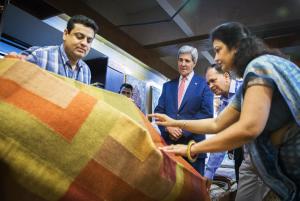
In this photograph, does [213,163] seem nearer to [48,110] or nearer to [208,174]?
[208,174]

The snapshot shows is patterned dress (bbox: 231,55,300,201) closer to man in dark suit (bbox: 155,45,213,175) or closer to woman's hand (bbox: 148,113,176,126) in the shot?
woman's hand (bbox: 148,113,176,126)

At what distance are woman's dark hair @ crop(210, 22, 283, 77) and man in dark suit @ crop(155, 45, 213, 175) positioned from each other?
803 mm

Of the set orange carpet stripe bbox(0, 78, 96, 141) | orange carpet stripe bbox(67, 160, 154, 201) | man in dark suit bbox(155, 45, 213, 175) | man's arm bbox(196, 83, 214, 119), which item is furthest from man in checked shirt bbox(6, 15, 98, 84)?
orange carpet stripe bbox(67, 160, 154, 201)

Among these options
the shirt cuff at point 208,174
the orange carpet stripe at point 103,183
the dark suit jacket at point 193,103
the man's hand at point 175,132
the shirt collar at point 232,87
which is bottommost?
the orange carpet stripe at point 103,183

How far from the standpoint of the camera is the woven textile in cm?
64

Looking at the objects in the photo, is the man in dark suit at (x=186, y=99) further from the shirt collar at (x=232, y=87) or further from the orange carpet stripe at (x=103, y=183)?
the orange carpet stripe at (x=103, y=183)

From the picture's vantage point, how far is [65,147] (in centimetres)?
68

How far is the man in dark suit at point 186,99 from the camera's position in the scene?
75.3 inches

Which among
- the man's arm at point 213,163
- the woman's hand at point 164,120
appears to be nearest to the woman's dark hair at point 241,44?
the woman's hand at point 164,120

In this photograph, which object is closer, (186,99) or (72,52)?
(72,52)

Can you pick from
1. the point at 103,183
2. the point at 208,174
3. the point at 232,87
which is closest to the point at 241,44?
the point at 103,183

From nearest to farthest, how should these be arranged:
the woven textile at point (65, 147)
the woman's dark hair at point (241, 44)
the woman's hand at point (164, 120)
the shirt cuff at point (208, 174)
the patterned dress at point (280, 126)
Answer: the woven textile at point (65, 147), the patterned dress at point (280, 126), the woman's dark hair at point (241, 44), the woman's hand at point (164, 120), the shirt cuff at point (208, 174)

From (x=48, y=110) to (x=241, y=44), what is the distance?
0.77m

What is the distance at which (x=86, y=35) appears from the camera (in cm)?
178
